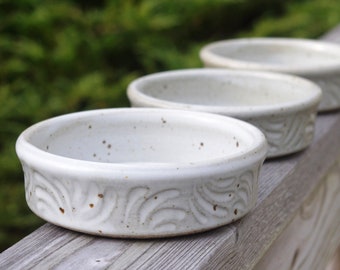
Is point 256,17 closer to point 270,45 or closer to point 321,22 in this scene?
point 321,22

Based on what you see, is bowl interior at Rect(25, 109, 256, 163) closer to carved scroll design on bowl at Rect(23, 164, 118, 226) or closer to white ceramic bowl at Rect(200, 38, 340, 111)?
carved scroll design on bowl at Rect(23, 164, 118, 226)

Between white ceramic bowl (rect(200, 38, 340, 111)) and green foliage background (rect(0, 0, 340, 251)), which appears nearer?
white ceramic bowl (rect(200, 38, 340, 111))

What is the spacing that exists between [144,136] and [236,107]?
0.52ft

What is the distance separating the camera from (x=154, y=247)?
0.95m

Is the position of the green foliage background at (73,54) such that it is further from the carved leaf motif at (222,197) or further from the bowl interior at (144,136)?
the carved leaf motif at (222,197)

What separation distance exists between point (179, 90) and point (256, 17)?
5.71 feet

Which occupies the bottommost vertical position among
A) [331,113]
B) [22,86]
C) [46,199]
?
[22,86]

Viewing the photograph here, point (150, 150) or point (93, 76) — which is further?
point (93, 76)

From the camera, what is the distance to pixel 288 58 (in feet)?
6.41

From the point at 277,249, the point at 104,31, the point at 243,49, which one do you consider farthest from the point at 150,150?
the point at 104,31

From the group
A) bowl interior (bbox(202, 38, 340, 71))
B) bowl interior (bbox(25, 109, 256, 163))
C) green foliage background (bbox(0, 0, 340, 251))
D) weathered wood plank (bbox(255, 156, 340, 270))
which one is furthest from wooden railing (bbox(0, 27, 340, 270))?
green foliage background (bbox(0, 0, 340, 251))

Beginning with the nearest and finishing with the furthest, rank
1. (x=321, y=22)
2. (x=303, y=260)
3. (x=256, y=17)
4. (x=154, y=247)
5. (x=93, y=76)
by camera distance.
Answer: (x=154, y=247)
(x=303, y=260)
(x=93, y=76)
(x=321, y=22)
(x=256, y=17)

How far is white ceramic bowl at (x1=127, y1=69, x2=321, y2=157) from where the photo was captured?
4.19 ft

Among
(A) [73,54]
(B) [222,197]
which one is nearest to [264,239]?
(B) [222,197]
